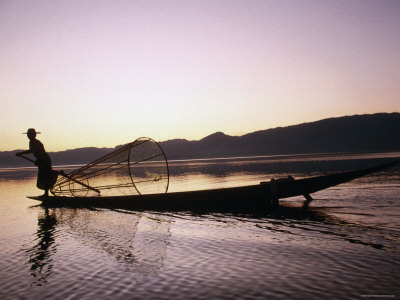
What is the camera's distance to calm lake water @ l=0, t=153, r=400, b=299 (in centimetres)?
644

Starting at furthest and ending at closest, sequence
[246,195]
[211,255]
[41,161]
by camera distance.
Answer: [41,161] → [246,195] → [211,255]

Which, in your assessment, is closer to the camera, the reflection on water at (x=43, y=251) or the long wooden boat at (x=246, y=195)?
the reflection on water at (x=43, y=251)

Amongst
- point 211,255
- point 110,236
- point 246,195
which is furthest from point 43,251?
point 246,195

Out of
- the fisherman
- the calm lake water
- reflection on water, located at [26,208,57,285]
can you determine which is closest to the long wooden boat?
the calm lake water

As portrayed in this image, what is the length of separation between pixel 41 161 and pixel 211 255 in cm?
1302

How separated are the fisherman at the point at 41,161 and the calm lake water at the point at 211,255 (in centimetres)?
341

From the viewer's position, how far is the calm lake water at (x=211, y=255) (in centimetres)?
644

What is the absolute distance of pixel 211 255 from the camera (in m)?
8.68

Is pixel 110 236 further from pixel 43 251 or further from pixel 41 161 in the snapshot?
pixel 41 161

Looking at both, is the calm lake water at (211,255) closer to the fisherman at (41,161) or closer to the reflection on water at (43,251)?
the reflection on water at (43,251)

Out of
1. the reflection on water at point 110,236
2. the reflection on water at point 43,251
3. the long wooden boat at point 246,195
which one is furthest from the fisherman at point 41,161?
the long wooden boat at point 246,195

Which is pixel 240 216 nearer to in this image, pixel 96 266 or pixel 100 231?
pixel 100 231

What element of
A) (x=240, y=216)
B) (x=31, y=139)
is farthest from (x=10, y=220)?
(x=240, y=216)

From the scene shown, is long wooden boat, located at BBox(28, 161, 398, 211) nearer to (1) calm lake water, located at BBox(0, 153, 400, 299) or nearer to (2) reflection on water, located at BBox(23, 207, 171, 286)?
(1) calm lake water, located at BBox(0, 153, 400, 299)
